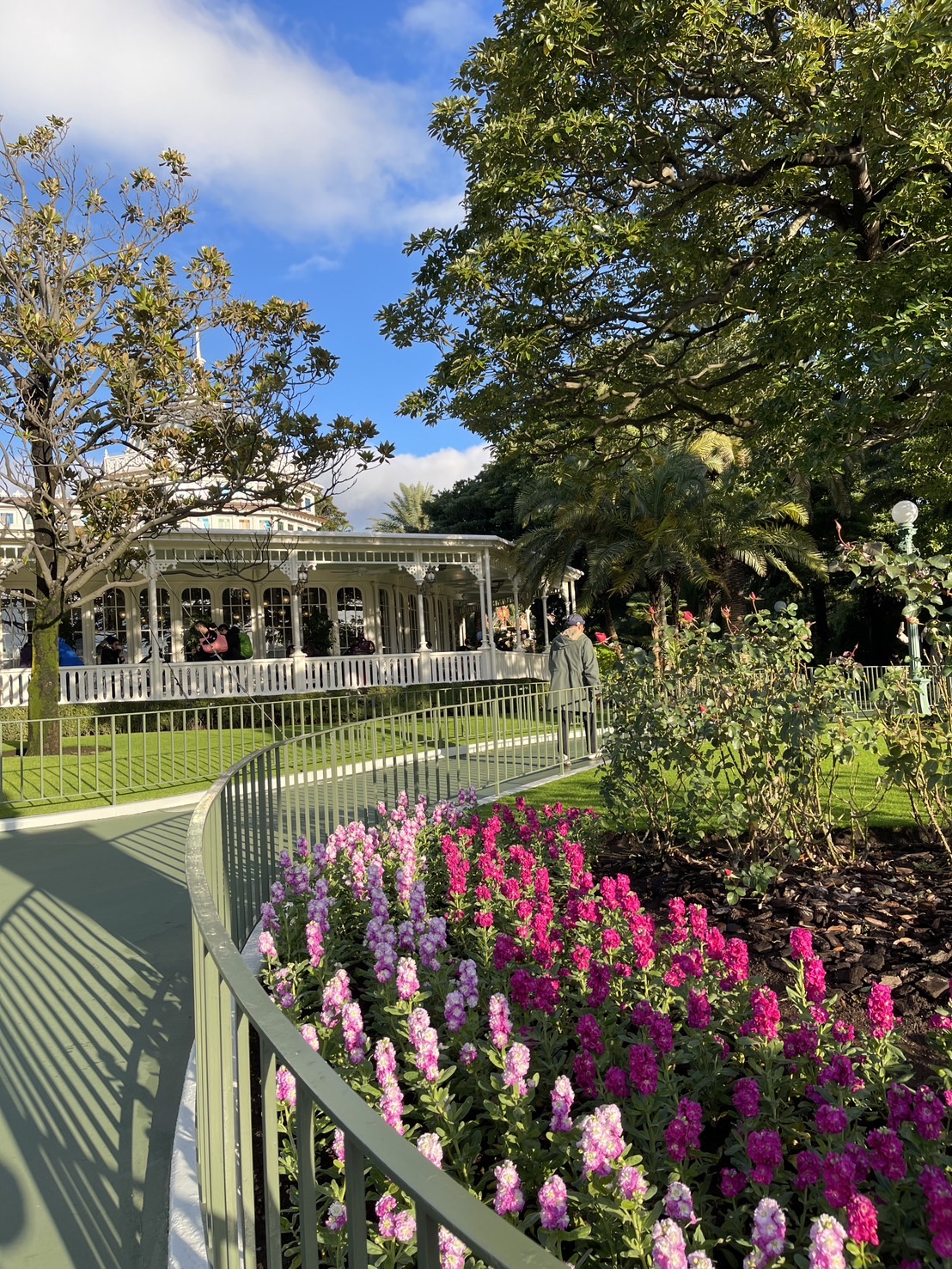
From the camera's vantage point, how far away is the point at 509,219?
33.7 ft

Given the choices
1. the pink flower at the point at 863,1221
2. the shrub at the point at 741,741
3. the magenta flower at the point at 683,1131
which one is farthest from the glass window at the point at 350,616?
the pink flower at the point at 863,1221

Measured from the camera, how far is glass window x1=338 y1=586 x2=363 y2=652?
27.0 metres

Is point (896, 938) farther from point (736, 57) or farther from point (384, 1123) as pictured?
point (736, 57)

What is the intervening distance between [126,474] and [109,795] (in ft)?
19.8

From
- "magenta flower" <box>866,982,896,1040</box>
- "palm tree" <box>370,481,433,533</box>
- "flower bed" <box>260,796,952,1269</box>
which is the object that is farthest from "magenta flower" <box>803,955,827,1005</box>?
"palm tree" <box>370,481,433,533</box>

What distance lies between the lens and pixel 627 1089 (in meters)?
2.48

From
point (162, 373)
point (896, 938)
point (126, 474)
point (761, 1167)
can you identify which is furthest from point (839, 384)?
point (126, 474)

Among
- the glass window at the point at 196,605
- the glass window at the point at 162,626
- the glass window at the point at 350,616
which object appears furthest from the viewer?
the glass window at the point at 350,616

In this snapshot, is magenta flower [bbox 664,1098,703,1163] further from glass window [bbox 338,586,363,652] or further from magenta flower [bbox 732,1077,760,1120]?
glass window [bbox 338,586,363,652]

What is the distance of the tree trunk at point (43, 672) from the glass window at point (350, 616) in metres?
12.3

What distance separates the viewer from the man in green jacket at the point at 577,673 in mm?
11016

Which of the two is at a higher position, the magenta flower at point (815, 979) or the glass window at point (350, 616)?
the glass window at point (350, 616)

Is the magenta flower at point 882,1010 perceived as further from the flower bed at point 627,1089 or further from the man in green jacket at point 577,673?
the man in green jacket at point 577,673

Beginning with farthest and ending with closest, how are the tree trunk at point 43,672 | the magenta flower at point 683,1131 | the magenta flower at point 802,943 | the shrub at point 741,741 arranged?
1. the tree trunk at point 43,672
2. the shrub at point 741,741
3. the magenta flower at point 802,943
4. the magenta flower at point 683,1131
